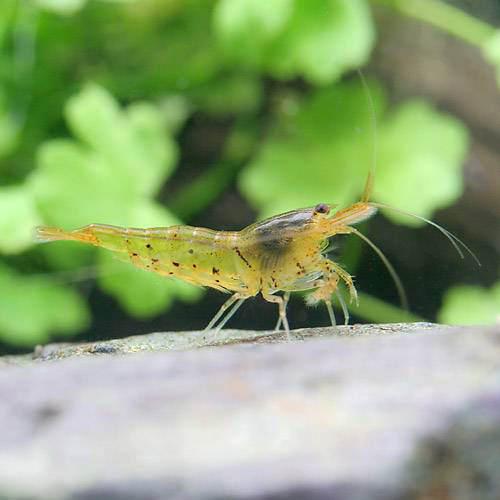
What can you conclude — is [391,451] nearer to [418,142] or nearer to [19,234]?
[19,234]

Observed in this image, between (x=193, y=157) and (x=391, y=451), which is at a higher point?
(x=391, y=451)

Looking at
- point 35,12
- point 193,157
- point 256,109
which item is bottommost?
point 193,157

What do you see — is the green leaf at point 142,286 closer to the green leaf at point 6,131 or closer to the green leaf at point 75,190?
the green leaf at point 75,190

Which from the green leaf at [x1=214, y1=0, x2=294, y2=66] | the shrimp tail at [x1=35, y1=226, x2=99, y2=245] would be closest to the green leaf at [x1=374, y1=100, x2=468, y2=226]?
the green leaf at [x1=214, y1=0, x2=294, y2=66]

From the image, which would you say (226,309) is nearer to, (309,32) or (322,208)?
(322,208)

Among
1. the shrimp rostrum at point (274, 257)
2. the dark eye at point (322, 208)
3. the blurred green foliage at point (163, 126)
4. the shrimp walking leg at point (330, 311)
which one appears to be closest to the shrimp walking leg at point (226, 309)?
the shrimp rostrum at point (274, 257)

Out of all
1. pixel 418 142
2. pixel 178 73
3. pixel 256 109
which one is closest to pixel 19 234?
pixel 178 73
